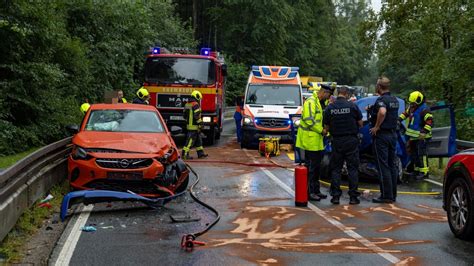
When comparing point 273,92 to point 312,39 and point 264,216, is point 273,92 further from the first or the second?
point 312,39

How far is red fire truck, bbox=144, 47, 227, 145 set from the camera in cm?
1855

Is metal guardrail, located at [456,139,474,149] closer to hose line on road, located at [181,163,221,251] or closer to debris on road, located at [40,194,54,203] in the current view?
hose line on road, located at [181,163,221,251]

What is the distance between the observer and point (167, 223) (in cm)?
791

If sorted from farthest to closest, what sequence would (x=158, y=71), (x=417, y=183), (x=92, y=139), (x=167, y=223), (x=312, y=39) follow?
(x=312, y=39)
(x=158, y=71)
(x=417, y=183)
(x=92, y=139)
(x=167, y=223)

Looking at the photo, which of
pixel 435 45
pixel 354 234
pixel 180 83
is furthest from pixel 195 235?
pixel 435 45

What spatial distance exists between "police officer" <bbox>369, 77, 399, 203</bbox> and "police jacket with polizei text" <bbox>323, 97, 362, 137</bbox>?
37cm

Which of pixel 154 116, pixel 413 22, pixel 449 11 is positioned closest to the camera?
pixel 154 116

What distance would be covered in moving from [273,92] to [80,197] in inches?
469

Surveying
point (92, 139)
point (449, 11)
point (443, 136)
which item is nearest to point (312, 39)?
point (449, 11)

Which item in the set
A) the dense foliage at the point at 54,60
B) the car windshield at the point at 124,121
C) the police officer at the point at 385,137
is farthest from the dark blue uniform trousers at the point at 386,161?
the dense foliage at the point at 54,60

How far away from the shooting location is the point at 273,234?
23.6ft

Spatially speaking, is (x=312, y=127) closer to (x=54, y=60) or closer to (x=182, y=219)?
(x=182, y=219)

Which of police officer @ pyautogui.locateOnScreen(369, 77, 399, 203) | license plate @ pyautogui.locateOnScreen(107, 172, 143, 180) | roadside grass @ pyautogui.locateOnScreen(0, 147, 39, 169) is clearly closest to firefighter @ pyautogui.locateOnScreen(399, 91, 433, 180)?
police officer @ pyautogui.locateOnScreen(369, 77, 399, 203)

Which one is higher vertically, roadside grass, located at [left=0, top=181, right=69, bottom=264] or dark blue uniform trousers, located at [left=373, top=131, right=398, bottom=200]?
dark blue uniform trousers, located at [left=373, top=131, right=398, bottom=200]
